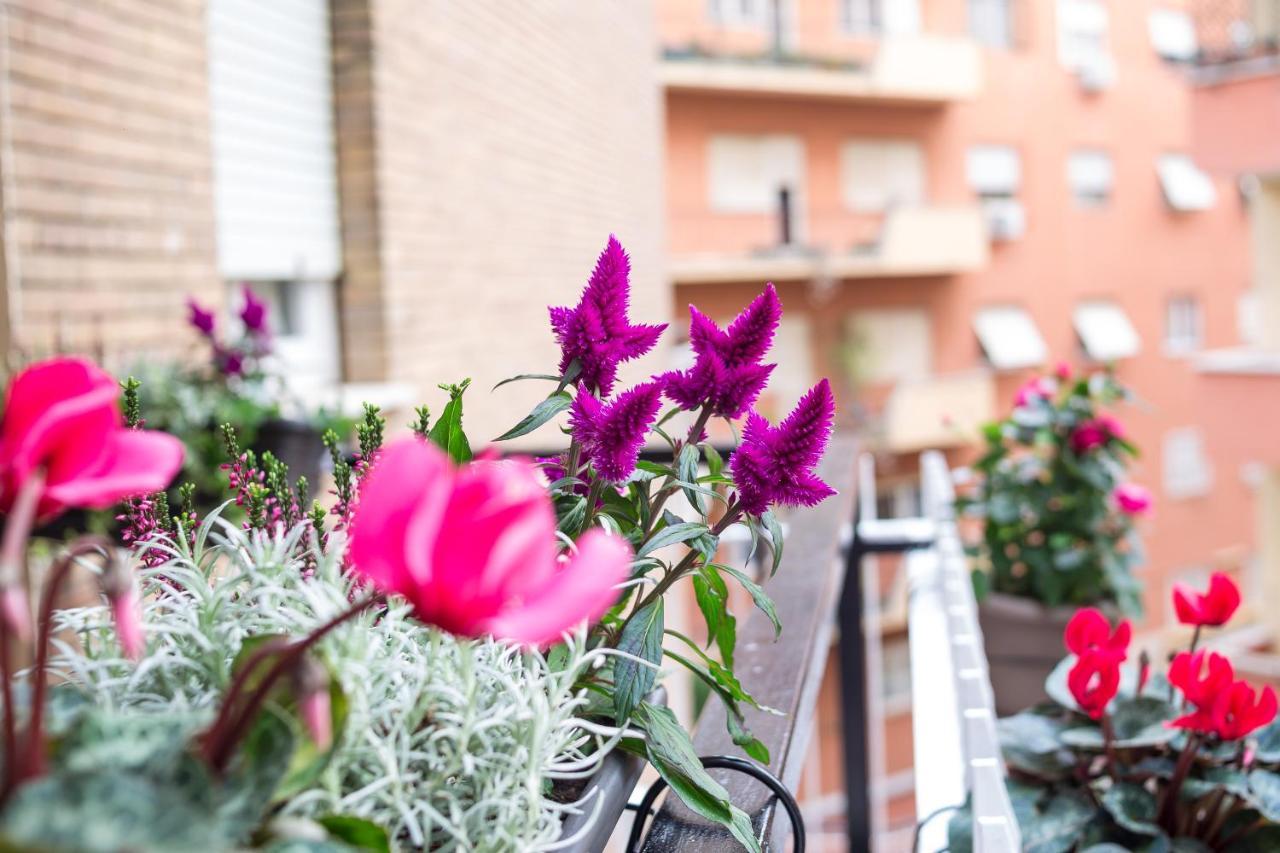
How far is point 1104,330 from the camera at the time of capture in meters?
15.8

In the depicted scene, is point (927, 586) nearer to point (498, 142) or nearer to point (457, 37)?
point (457, 37)

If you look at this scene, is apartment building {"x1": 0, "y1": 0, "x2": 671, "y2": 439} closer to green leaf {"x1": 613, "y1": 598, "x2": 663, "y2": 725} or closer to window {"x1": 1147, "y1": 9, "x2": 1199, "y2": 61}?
green leaf {"x1": 613, "y1": 598, "x2": 663, "y2": 725}

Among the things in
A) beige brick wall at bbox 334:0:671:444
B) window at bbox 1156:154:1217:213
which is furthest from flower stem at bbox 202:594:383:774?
window at bbox 1156:154:1217:213

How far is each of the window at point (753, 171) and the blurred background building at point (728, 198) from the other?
31mm

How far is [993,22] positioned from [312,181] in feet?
45.0

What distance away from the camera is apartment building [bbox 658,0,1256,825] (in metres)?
13.3

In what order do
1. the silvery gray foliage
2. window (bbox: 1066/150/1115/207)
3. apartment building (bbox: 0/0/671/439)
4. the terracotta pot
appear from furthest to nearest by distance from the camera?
window (bbox: 1066/150/1115/207) → apartment building (bbox: 0/0/671/439) → the terracotta pot → the silvery gray foliage

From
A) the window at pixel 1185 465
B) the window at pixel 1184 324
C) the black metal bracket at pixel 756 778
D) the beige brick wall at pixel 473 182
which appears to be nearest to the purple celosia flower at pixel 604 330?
the black metal bracket at pixel 756 778

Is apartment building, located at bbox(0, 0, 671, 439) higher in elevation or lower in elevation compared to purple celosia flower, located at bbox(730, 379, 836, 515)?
higher

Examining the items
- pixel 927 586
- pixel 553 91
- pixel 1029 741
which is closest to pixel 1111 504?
pixel 927 586

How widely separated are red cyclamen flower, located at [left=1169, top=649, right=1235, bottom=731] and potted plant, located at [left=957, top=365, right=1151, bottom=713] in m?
1.13

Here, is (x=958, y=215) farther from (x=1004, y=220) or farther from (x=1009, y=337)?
(x=1009, y=337)

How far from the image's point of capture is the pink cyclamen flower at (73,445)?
1.25ft

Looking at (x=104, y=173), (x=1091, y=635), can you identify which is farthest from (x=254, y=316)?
(x=1091, y=635)
